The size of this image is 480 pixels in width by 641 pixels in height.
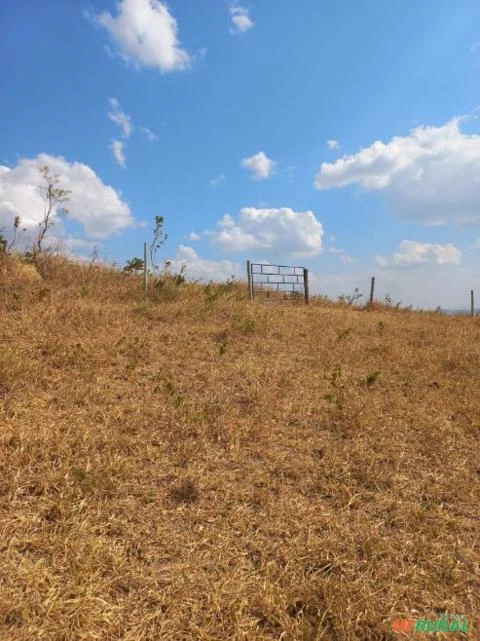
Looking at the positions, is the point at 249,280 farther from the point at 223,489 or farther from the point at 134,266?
the point at 223,489

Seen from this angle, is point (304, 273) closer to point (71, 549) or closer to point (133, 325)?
point (133, 325)

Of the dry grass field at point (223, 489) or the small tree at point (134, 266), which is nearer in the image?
the dry grass field at point (223, 489)

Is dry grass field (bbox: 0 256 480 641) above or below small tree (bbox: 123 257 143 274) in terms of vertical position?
below

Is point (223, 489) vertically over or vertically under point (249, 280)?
under

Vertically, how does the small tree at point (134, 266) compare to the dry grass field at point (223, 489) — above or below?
above

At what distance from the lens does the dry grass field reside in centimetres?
260

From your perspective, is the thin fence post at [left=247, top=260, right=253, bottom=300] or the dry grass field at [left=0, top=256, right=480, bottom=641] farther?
the thin fence post at [left=247, top=260, right=253, bottom=300]

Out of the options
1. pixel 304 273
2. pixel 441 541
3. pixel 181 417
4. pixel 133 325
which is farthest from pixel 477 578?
pixel 304 273

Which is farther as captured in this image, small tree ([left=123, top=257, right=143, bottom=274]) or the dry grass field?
small tree ([left=123, top=257, right=143, bottom=274])

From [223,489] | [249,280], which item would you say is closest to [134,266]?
[249,280]

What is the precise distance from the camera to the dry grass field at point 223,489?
2598 millimetres

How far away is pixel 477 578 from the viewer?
117 inches

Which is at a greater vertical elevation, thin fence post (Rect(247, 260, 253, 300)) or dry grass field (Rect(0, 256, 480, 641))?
thin fence post (Rect(247, 260, 253, 300))

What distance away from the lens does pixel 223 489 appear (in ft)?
12.7
